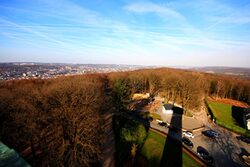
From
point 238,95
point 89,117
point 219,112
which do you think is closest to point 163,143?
point 89,117

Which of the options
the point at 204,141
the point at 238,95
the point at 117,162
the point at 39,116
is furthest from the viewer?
the point at 238,95

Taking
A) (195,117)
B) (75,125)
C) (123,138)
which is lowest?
(195,117)

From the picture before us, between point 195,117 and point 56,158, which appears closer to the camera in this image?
point 56,158

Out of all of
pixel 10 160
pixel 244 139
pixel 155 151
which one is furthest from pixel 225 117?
pixel 10 160

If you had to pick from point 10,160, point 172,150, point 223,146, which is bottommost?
point 223,146

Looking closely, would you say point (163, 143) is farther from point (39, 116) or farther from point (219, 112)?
point (219, 112)

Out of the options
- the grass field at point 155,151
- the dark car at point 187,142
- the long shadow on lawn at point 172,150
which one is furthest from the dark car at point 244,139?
the grass field at point 155,151

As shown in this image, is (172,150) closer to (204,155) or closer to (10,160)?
(204,155)

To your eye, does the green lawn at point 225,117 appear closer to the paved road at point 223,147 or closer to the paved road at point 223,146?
the paved road at point 223,146
